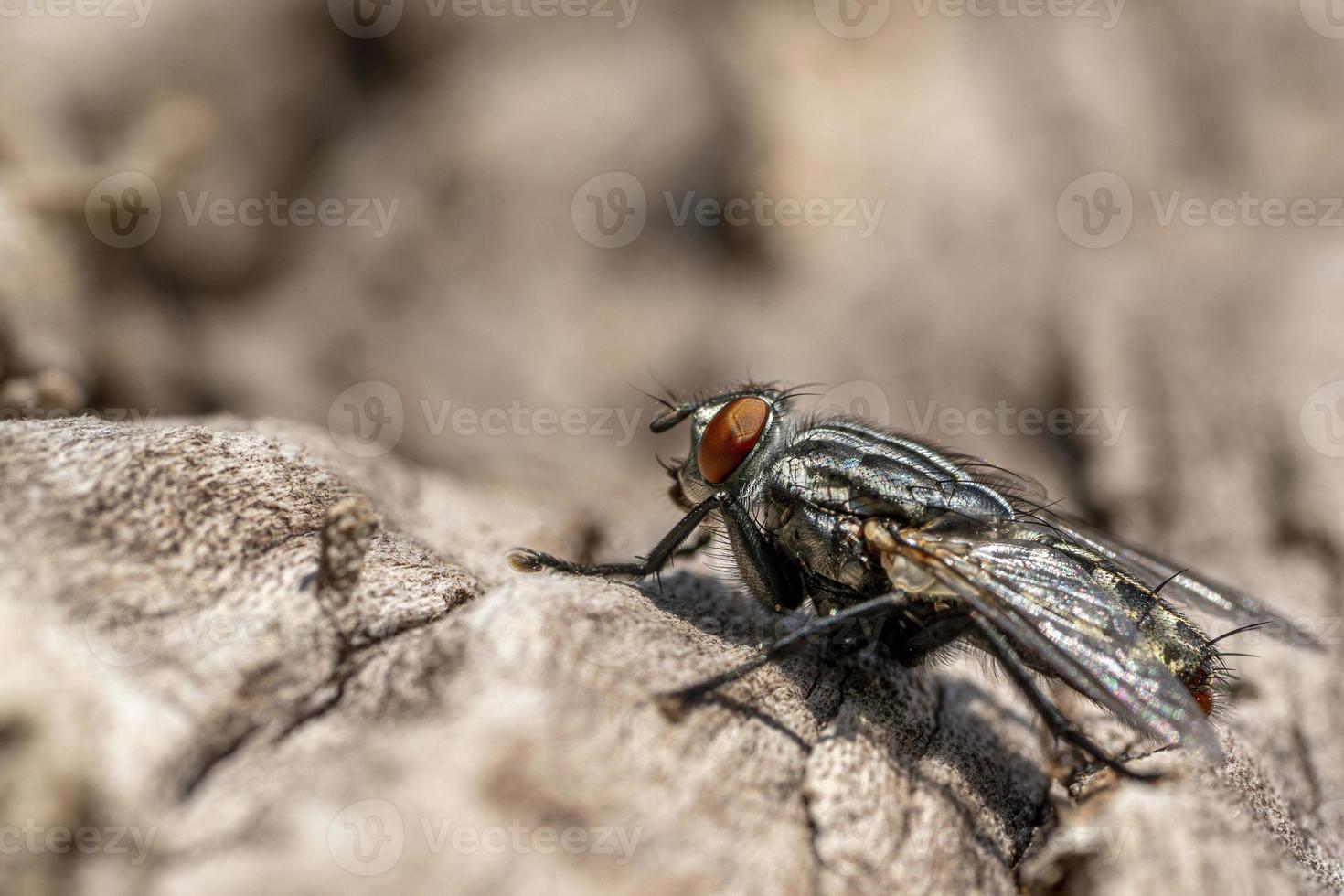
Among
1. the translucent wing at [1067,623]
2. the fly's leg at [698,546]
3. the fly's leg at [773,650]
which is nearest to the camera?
the fly's leg at [773,650]

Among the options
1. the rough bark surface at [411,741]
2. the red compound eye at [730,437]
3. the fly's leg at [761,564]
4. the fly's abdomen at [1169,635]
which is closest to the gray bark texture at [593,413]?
the rough bark surface at [411,741]

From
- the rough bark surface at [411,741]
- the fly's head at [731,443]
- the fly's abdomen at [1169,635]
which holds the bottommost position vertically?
the rough bark surface at [411,741]

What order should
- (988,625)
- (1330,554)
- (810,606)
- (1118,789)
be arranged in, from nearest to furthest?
(1118,789), (988,625), (810,606), (1330,554)

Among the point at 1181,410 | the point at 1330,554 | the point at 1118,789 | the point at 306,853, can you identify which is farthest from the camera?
the point at 1181,410

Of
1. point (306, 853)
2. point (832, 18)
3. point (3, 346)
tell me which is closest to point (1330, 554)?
point (832, 18)

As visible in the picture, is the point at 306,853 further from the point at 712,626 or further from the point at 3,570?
the point at 712,626

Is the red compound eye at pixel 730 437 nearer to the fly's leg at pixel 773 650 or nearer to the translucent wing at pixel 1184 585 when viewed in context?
the fly's leg at pixel 773 650

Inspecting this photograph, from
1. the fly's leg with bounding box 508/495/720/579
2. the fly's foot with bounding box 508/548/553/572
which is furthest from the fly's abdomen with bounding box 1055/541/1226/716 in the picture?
the fly's foot with bounding box 508/548/553/572
